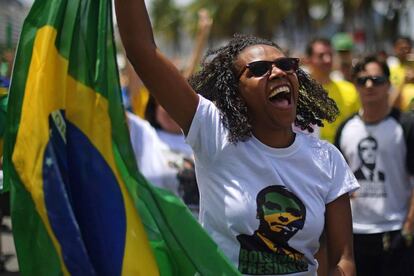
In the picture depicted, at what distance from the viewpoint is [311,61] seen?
728 cm

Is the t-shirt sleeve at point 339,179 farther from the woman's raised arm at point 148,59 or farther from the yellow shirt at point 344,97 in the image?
the yellow shirt at point 344,97

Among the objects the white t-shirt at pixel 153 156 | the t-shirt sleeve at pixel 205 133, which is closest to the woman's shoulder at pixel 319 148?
the t-shirt sleeve at pixel 205 133

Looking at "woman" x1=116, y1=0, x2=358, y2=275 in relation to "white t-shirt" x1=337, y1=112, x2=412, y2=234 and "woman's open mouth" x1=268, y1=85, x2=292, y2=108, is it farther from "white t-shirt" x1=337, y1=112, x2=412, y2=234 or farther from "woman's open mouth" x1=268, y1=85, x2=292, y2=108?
"white t-shirt" x1=337, y1=112, x2=412, y2=234

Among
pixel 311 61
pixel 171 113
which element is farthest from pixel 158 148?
pixel 171 113

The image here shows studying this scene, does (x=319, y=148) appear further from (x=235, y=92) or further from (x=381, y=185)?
(x=381, y=185)

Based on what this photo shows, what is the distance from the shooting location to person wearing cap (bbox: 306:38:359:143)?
6.79 m

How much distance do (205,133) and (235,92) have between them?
0.23m

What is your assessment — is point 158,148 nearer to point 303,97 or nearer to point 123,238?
point 303,97

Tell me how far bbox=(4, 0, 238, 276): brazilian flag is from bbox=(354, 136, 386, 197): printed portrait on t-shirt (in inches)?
102

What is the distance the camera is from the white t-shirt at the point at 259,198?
2.99 metres

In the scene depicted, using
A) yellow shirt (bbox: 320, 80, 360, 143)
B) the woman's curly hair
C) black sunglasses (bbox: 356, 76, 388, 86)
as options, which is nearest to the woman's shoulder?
the woman's curly hair

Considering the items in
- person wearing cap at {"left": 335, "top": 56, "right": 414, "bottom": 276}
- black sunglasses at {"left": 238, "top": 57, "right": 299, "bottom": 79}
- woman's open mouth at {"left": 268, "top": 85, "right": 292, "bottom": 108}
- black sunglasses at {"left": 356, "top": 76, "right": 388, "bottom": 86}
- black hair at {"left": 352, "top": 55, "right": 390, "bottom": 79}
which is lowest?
person wearing cap at {"left": 335, "top": 56, "right": 414, "bottom": 276}

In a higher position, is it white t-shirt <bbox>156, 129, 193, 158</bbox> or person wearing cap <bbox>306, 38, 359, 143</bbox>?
person wearing cap <bbox>306, 38, 359, 143</bbox>

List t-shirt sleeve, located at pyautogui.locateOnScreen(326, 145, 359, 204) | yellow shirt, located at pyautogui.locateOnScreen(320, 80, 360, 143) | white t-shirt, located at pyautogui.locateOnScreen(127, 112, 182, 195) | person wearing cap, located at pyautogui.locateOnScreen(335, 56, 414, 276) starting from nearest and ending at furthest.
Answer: t-shirt sleeve, located at pyautogui.locateOnScreen(326, 145, 359, 204) < person wearing cap, located at pyautogui.locateOnScreen(335, 56, 414, 276) < white t-shirt, located at pyautogui.locateOnScreen(127, 112, 182, 195) < yellow shirt, located at pyautogui.locateOnScreen(320, 80, 360, 143)
